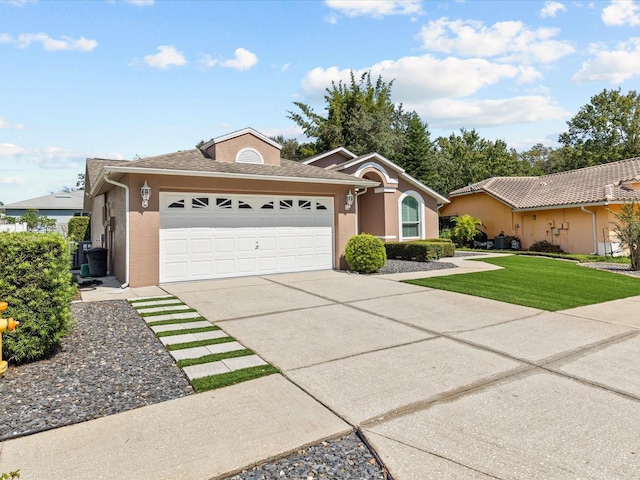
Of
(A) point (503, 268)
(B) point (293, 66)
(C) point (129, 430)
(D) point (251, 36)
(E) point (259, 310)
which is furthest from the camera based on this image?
(B) point (293, 66)

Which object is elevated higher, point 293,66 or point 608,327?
point 293,66

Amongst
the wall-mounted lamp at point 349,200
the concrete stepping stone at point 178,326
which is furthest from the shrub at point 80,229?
the concrete stepping stone at point 178,326

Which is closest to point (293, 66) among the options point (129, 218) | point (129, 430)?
point (129, 218)

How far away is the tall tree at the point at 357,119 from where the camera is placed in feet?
94.7

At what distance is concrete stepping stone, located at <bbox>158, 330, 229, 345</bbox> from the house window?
14.0 meters

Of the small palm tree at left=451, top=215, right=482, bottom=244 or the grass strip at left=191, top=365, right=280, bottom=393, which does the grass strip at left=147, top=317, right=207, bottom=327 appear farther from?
the small palm tree at left=451, top=215, right=482, bottom=244

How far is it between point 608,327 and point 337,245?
786 cm

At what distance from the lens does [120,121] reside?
14.8 metres

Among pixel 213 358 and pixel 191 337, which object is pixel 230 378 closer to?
pixel 213 358

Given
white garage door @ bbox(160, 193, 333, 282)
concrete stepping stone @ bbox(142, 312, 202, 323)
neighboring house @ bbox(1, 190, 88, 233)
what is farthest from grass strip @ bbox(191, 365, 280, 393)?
neighboring house @ bbox(1, 190, 88, 233)

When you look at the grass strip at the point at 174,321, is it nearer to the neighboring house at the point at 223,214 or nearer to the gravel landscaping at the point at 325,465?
the neighboring house at the point at 223,214

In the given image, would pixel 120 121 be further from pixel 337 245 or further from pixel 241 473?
pixel 241 473

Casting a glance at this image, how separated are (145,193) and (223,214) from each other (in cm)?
210

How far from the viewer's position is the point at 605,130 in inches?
1404
